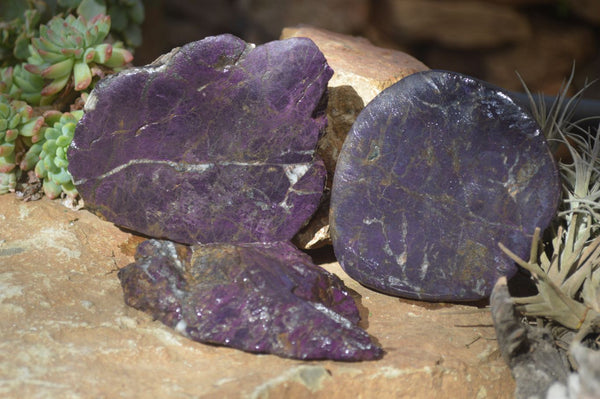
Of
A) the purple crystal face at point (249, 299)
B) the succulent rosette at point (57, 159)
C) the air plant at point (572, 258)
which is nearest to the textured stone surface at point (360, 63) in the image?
the air plant at point (572, 258)

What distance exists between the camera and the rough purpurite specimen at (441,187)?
2752 mm

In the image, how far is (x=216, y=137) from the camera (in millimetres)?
3014

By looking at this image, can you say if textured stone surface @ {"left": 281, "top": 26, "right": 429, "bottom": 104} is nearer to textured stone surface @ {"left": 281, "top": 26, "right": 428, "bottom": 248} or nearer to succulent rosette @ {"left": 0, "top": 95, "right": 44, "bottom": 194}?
textured stone surface @ {"left": 281, "top": 26, "right": 428, "bottom": 248}

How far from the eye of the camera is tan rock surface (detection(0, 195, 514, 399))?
2.21 m

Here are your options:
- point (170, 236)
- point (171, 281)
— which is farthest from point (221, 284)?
point (170, 236)

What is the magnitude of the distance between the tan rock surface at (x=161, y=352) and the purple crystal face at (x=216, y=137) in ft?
1.29

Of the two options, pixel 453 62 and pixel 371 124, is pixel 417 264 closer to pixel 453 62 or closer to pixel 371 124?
pixel 371 124

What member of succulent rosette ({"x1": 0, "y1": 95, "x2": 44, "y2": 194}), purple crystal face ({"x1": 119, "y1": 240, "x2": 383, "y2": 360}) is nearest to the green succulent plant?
succulent rosette ({"x1": 0, "y1": 95, "x2": 44, "y2": 194})

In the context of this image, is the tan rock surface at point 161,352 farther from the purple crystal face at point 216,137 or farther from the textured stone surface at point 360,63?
the textured stone surface at point 360,63

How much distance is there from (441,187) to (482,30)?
465cm

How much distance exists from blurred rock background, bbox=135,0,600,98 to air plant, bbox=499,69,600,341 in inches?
161

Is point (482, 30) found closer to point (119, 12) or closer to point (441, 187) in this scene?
point (119, 12)

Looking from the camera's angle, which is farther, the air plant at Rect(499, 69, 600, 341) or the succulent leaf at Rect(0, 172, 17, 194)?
the succulent leaf at Rect(0, 172, 17, 194)

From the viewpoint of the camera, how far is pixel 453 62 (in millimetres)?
7180
